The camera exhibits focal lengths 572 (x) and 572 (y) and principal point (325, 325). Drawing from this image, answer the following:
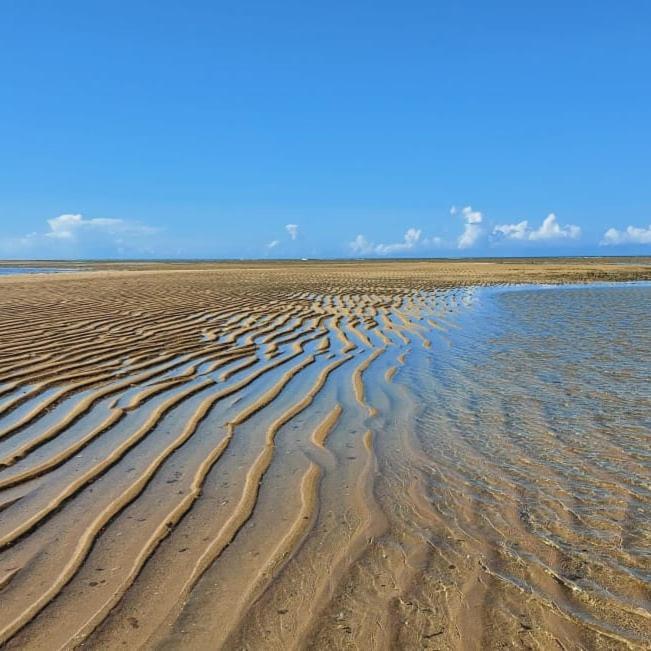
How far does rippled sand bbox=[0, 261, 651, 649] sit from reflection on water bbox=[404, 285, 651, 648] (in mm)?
18

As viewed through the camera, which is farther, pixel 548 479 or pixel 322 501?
pixel 548 479

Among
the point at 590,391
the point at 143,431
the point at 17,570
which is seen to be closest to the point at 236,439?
the point at 143,431

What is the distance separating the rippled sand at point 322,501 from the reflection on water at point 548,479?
Result: 0.06 ft

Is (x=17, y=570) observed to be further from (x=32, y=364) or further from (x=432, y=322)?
(x=432, y=322)

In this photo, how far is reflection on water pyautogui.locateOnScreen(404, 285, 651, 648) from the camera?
2717mm

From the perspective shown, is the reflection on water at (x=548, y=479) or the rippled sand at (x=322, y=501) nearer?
the rippled sand at (x=322, y=501)

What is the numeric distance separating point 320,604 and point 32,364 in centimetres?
675

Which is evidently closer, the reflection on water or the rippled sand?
the rippled sand

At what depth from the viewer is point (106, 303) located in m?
17.0

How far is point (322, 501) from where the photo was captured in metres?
3.86

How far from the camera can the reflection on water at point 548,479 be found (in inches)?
107

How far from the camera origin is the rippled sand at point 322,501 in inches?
101

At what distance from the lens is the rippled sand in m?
2.56

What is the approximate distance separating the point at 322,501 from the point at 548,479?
1685 millimetres
